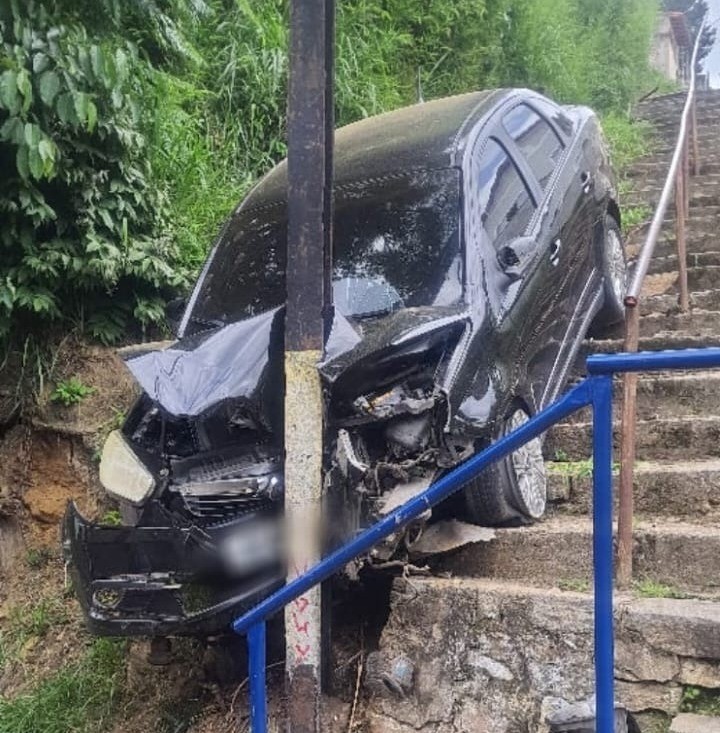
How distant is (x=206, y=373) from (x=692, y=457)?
7.56ft

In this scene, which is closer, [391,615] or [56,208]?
[391,615]

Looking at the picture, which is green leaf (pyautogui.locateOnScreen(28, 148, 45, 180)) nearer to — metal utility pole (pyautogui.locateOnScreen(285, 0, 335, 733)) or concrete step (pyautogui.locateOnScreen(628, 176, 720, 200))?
metal utility pole (pyautogui.locateOnScreen(285, 0, 335, 733))

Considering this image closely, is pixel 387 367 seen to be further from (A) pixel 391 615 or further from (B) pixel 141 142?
(B) pixel 141 142

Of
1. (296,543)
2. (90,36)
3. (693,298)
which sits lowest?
(296,543)

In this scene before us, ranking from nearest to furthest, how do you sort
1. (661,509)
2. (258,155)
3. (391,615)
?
1. (391,615)
2. (661,509)
3. (258,155)

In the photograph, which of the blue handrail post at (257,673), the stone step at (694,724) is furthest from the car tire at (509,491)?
the blue handrail post at (257,673)

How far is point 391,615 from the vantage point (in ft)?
11.9

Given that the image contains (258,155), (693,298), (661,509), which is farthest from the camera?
(258,155)

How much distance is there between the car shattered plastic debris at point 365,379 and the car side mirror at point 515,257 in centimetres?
1

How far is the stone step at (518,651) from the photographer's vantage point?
304cm

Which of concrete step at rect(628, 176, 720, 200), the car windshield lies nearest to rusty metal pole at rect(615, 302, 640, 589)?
the car windshield

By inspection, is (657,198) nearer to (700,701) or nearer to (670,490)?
(670,490)

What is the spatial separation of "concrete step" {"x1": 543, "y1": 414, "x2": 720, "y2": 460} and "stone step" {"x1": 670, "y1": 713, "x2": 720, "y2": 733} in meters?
1.62

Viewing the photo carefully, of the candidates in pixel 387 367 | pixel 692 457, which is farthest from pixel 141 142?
pixel 692 457
